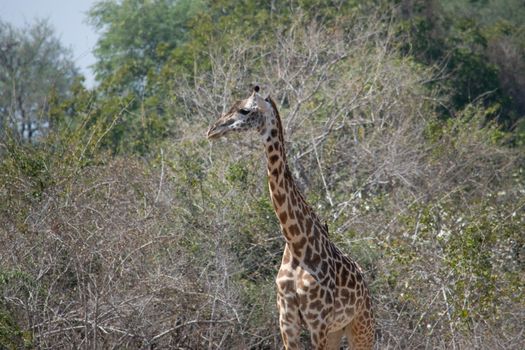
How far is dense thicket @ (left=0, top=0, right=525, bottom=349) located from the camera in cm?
970

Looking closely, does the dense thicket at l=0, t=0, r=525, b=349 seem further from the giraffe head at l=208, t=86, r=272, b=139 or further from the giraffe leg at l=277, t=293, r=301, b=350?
the giraffe head at l=208, t=86, r=272, b=139

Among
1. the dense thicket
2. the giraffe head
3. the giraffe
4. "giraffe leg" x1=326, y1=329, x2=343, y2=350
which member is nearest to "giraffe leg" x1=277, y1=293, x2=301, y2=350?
the giraffe

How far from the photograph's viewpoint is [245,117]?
851 centimetres

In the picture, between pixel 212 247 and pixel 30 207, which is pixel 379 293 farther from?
pixel 30 207

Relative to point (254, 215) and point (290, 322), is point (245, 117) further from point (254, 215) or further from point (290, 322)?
point (254, 215)

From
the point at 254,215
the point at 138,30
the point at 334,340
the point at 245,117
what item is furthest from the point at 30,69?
the point at 245,117

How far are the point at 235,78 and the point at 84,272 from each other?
19.9 feet

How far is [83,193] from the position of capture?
10242 millimetres

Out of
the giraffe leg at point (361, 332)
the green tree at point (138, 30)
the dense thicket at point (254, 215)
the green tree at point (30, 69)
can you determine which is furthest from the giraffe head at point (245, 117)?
the green tree at point (138, 30)

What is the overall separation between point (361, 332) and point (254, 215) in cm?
255

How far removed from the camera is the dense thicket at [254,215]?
9.70 meters

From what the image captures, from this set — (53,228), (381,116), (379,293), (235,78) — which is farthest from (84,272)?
(381,116)

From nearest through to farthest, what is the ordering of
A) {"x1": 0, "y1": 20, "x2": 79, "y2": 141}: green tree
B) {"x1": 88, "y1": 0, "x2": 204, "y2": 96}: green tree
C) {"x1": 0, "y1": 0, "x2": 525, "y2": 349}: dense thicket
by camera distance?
{"x1": 0, "y1": 0, "x2": 525, "y2": 349}: dense thicket, {"x1": 0, "y1": 20, "x2": 79, "y2": 141}: green tree, {"x1": 88, "y1": 0, "x2": 204, "y2": 96}: green tree

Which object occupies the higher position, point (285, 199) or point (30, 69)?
point (285, 199)
